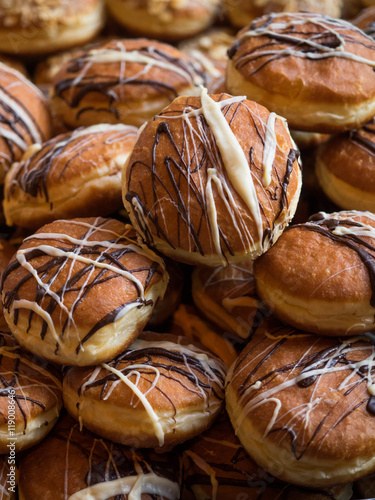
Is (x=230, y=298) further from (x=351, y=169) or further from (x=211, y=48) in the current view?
(x=211, y=48)

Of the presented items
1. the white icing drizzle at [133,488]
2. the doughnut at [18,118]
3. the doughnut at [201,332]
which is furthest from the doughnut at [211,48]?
the white icing drizzle at [133,488]

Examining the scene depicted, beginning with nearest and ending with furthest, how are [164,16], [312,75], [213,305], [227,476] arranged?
[227,476], [312,75], [213,305], [164,16]

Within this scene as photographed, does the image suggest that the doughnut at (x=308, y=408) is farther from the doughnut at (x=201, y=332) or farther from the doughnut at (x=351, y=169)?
the doughnut at (x=351, y=169)

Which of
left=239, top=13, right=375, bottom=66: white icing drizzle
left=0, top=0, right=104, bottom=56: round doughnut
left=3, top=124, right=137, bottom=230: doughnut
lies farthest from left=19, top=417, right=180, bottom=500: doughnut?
left=0, top=0, right=104, bottom=56: round doughnut

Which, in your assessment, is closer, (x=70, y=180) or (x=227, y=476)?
(x=227, y=476)

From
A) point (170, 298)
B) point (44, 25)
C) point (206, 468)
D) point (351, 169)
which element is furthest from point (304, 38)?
point (44, 25)

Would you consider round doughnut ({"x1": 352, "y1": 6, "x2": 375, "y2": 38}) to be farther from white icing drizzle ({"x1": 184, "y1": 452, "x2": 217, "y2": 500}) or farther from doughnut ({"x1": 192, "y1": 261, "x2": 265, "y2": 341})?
white icing drizzle ({"x1": 184, "y1": 452, "x2": 217, "y2": 500})

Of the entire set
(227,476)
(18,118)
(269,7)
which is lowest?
(227,476)
